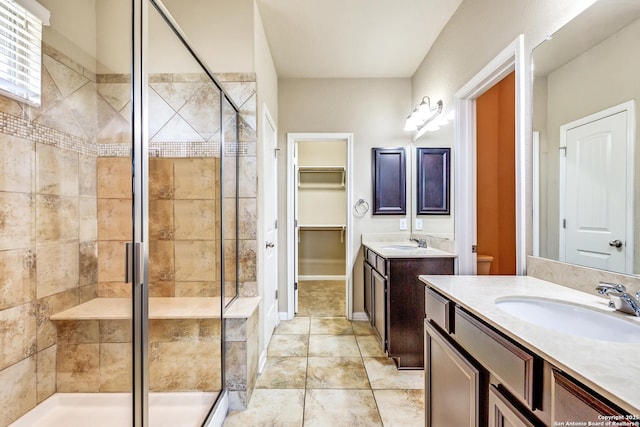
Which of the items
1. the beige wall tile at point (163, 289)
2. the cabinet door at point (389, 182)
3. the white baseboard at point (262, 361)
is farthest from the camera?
the cabinet door at point (389, 182)

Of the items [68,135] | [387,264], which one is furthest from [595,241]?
[68,135]

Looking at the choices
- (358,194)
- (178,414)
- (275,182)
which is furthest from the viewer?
(358,194)

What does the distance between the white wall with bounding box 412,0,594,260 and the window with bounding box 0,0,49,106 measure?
7.27 feet

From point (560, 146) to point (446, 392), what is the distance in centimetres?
116

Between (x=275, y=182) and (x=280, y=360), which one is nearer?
(x=280, y=360)

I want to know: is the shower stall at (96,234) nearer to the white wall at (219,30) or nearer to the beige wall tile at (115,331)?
the beige wall tile at (115,331)

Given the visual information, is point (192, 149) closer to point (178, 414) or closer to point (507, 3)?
point (178, 414)

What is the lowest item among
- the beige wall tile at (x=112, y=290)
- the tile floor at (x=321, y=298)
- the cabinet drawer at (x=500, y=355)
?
the tile floor at (x=321, y=298)

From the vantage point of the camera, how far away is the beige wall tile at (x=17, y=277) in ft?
3.98

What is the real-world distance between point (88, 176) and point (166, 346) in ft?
3.14

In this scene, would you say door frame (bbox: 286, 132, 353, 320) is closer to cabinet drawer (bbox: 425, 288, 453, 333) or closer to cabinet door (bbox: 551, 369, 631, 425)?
cabinet drawer (bbox: 425, 288, 453, 333)

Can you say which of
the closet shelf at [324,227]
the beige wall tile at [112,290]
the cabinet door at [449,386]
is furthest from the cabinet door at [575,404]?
the closet shelf at [324,227]

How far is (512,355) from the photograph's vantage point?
75 centimetres

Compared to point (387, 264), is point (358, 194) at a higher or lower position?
higher
